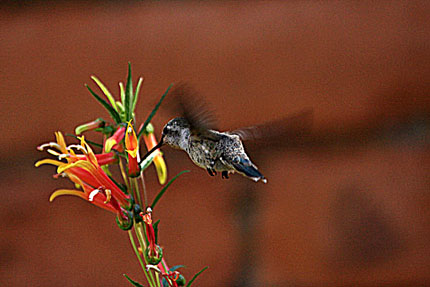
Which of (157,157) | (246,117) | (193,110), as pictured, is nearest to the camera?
(193,110)

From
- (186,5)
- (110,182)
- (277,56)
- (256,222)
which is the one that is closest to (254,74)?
(277,56)

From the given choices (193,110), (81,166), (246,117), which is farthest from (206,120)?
(246,117)

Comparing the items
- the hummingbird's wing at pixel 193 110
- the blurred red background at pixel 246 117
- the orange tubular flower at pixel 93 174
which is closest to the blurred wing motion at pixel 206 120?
the hummingbird's wing at pixel 193 110

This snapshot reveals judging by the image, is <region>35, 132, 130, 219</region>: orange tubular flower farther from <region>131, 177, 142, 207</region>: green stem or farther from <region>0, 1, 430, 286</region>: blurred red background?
<region>0, 1, 430, 286</region>: blurred red background

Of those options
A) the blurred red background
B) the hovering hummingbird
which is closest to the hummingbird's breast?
the hovering hummingbird

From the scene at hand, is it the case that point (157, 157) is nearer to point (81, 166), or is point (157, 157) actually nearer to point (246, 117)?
point (81, 166)
